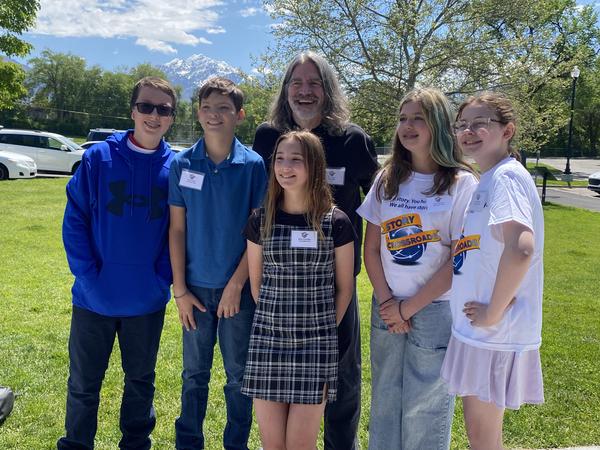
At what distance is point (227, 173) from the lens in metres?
2.67

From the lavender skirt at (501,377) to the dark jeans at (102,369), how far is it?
1704 millimetres

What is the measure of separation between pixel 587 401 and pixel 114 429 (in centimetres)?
354

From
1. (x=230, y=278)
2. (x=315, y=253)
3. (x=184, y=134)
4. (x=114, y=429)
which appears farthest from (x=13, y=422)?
(x=184, y=134)

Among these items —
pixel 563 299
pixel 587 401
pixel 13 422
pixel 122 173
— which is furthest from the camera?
pixel 563 299

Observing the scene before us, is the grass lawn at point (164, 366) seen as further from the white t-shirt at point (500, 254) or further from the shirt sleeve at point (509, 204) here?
the shirt sleeve at point (509, 204)

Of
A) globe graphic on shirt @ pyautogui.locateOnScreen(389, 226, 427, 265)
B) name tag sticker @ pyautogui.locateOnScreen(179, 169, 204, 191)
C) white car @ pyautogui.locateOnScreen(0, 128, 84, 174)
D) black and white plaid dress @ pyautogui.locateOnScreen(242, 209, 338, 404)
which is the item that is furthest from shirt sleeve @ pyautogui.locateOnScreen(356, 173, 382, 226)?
white car @ pyautogui.locateOnScreen(0, 128, 84, 174)

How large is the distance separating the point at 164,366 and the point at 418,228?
2.88 metres

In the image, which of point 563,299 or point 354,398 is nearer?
point 354,398

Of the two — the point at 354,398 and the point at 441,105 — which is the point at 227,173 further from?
the point at 354,398

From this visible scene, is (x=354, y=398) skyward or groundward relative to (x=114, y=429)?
skyward

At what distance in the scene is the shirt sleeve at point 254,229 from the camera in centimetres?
243

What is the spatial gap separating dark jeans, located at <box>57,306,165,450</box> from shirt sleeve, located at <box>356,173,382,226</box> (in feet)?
4.34

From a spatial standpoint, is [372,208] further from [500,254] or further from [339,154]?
[500,254]

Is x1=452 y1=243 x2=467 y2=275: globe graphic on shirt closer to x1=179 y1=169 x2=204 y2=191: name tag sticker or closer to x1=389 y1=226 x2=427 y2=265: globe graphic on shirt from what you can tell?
x1=389 y1=226 x2=427 y2=265: globe graphic on shirt
